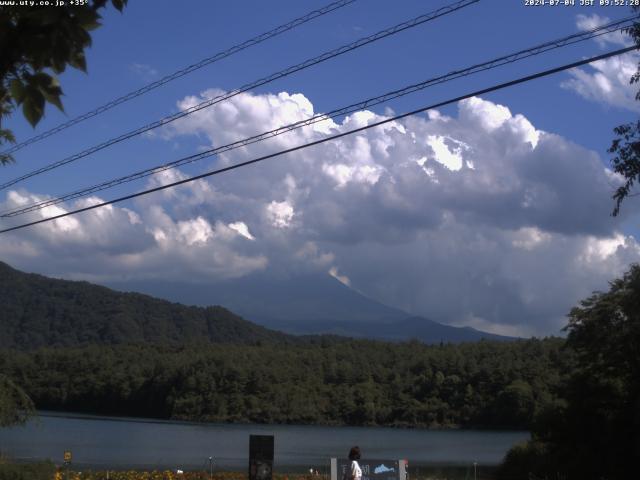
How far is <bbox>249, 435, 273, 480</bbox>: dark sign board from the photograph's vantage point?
1725 cm

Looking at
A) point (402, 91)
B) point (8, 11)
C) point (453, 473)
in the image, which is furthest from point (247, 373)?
Answer: point (8, 11)

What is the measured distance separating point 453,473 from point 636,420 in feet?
43.7

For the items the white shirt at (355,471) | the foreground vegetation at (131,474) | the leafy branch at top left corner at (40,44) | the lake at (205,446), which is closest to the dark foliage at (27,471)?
the foreground vegetation at (131,474)

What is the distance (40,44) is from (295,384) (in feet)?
347

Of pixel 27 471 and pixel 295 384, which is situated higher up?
pixel 295 384

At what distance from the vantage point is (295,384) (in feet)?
355

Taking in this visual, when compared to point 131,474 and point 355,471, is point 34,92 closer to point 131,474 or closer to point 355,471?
point 355,471

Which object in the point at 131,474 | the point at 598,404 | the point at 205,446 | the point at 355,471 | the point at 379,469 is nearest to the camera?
the point at 355,471

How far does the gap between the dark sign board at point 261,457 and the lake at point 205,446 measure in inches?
846

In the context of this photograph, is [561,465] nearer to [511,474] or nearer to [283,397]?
[511,474]

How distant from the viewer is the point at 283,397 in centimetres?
10281

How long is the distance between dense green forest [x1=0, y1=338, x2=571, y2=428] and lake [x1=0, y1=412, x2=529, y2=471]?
12011mm

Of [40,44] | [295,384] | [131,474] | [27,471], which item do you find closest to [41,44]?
[40,44]

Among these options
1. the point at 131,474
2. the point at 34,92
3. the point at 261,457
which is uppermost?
the point at 34,92
